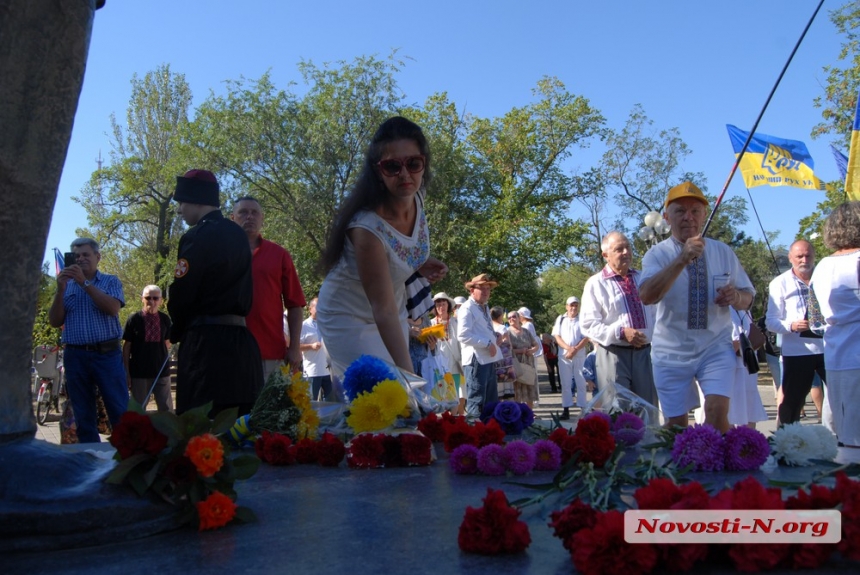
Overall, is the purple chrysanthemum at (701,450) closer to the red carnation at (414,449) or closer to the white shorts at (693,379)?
the red carnation at (414,449)

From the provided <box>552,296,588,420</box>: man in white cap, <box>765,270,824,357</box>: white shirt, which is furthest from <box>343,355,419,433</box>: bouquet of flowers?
<box>552,296,588,420</box>: man in white cap

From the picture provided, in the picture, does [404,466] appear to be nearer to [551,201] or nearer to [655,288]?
[655,288]

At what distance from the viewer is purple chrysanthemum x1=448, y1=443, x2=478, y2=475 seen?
105 inches

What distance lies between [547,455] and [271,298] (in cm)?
Answer: 348

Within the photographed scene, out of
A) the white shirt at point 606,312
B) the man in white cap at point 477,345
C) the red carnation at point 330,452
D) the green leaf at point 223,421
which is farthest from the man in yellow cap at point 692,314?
the man in white cap at point 477,345

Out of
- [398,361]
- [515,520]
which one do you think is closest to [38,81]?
[515,520]

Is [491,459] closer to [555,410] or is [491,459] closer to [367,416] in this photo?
[367,416]

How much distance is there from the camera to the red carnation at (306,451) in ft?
9.70

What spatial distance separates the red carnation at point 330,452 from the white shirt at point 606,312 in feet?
14.1

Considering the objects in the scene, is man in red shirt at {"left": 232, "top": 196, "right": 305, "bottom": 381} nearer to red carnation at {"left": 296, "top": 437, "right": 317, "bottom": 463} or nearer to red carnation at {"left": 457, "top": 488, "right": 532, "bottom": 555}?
red carnation at {"left": 296, "top": 437, "right": 317, "bottom": 463}

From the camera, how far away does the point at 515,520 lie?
65.7 inches

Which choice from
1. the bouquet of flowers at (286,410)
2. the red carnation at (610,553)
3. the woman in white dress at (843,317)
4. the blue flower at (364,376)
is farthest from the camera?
the woman in white dress at (843,317)

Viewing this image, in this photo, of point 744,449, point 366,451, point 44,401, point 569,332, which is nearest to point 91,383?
point 366,451

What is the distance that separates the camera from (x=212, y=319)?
4203mm
